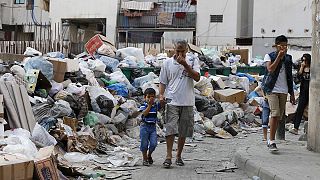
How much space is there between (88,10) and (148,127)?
100 ft

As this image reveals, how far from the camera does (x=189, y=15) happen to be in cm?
3622

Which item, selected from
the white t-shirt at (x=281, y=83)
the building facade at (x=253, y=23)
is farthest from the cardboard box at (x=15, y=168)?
the building facade at (x=253, y=23)

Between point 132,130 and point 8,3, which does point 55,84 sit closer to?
point 132,130

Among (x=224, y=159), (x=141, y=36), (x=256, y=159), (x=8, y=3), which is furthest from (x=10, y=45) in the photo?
(x=8, y=3)

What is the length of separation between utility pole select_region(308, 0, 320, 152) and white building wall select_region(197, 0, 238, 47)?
27.4m

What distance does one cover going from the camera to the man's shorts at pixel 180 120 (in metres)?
7.17

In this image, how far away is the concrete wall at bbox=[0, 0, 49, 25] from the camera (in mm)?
39781

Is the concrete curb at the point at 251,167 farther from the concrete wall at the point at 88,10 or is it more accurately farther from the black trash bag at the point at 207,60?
the concrete wall at the point at 88,10

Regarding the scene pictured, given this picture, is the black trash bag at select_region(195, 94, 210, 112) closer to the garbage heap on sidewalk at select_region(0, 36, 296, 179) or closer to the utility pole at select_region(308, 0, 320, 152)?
A: the garbage heap on sidewalk at select_region(0, 36, 296, 179)

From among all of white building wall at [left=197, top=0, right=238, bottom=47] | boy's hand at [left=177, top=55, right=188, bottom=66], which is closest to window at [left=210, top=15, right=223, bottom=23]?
white building wall at [left=197, top=0, right=238, bottom=47]

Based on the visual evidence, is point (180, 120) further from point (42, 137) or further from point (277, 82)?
point (42, 137)

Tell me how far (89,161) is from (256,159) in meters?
2.45

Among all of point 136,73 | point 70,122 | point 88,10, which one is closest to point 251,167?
point 70,122

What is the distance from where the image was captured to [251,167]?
676 cm
